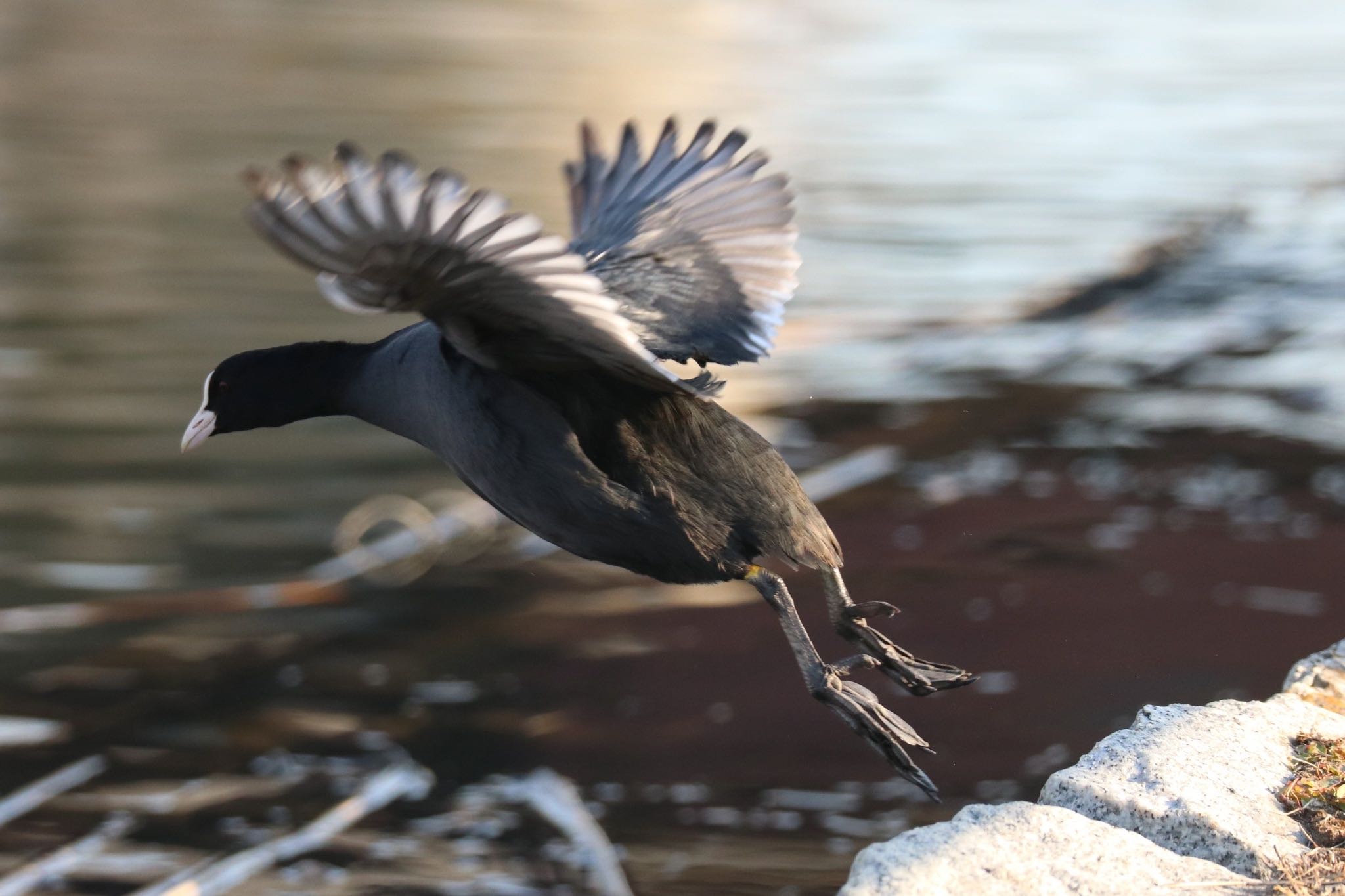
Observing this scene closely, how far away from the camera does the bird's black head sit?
130 inches

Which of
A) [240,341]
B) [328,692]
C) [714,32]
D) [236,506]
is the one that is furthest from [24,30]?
[328,692]

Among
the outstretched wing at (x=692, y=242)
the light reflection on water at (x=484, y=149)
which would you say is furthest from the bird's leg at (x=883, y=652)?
the light reflection on water at (x=484, y=149)

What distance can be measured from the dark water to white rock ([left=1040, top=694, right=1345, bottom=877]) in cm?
156

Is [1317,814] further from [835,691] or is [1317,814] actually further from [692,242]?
[692,242]

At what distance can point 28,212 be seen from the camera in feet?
39.8

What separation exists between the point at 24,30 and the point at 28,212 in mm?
9512

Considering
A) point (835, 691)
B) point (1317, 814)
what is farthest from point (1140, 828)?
point (835, 691)

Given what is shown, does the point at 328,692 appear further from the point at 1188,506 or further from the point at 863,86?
the point at 863,86

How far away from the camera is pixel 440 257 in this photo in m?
2.46

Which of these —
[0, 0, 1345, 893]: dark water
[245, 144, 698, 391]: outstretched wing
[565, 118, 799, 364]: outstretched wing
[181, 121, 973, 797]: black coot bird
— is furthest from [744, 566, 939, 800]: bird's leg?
[0, 0, 1345, 893]: dark water

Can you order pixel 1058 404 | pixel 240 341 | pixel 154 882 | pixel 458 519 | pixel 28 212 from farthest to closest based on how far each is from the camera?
pixel 28 212 → pixel 240 341 → pixel 1058 404 → pixel 458 519 → pixel 154 882

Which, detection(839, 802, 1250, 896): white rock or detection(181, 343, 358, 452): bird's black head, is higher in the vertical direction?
detection(181, 343, 358, 452): bird's black head

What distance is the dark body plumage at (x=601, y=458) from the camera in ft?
9.67

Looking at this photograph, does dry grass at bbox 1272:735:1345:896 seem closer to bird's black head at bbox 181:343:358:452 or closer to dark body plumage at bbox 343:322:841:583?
dark body plumage at bbox 343:322:841:583
